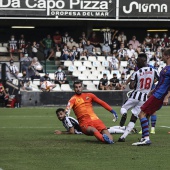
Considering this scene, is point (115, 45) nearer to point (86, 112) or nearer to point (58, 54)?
point (58, 54)

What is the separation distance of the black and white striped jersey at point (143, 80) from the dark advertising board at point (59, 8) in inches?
850

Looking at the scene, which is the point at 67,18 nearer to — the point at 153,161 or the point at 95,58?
the point at 95,58

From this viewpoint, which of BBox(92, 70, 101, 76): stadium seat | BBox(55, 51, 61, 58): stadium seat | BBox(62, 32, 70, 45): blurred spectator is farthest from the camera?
BBox(62, 32, 70, 45): blurred spectator

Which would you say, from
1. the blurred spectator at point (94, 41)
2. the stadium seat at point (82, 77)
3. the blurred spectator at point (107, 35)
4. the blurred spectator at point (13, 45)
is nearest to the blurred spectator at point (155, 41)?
the blurred spectator at point (107, 35)

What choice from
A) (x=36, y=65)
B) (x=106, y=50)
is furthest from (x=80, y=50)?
(x=36, y=65)

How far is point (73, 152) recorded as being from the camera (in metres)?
12.8

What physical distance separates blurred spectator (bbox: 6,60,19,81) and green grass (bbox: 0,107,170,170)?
49.9ft

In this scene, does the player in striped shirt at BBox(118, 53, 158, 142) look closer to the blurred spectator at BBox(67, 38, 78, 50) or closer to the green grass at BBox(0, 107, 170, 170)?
the green grass at BBox(0, 107, 170, 170)

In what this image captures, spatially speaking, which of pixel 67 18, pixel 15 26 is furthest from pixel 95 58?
pixel 15 26

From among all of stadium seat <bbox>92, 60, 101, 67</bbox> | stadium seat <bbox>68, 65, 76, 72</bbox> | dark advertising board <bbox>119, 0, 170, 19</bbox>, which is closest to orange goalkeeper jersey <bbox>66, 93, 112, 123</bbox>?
stadium seat <bbox>68, 65, 76, 72</bbox>

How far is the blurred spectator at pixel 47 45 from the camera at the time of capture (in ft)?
128

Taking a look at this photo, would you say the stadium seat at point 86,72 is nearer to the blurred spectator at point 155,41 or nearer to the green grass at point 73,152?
the blurred spectator at point 155,41

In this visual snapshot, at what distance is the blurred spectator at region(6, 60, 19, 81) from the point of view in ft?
112

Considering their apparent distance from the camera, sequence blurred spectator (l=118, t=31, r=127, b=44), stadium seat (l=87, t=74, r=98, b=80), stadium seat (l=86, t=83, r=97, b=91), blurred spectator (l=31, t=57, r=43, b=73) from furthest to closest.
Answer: blurred spectator (l=118, t=31, r=127, b=44) < stadium seat (l=87, t=74, r=98, b=80) < blurred spectator (l=31, t=57, r=43, b=73) < stadium seat (l=86, t=83, r=97, b=91)
